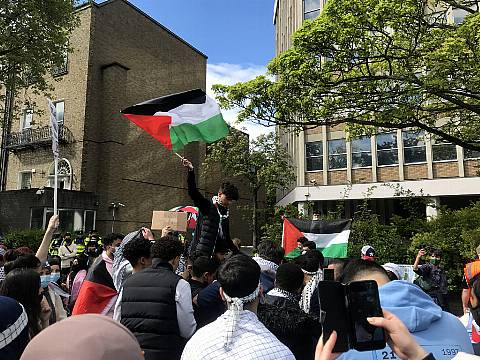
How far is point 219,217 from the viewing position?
5.46m

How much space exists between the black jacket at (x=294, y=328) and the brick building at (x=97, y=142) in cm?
2030

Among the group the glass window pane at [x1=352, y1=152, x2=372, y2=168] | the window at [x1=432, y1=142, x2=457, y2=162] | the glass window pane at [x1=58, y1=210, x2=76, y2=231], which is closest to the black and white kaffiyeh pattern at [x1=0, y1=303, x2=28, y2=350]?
the glass window pane at [x1=58, y1=210, x2=76, y2=231]

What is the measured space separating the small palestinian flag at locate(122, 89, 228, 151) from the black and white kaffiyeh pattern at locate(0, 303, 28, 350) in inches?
160

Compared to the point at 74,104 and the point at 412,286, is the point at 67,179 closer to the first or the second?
the point at 74,104

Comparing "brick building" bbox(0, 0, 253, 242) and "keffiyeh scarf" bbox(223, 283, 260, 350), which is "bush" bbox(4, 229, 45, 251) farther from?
"keffiyeh scarf" bbox(223, 283, 260, 350)

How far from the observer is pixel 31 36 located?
16.8 m

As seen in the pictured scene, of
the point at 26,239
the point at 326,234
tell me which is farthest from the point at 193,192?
the point at 26,239

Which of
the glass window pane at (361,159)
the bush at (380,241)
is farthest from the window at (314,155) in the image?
the bush at (380,241)

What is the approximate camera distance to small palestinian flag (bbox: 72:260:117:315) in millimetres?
4598

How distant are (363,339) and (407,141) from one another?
94.9 feet

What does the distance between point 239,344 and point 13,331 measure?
1.44m

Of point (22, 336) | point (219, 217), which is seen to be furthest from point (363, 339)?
point (219, 217)

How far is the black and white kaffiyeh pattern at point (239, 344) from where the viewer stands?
91.3 inches

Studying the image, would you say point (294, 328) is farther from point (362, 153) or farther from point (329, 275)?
point (362, 153)
